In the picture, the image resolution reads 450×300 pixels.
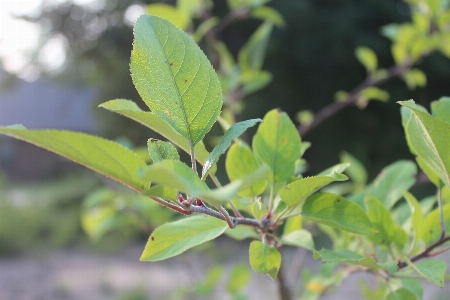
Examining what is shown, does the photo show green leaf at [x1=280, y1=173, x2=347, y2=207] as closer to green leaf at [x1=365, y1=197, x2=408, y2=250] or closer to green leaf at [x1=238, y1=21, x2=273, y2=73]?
green leaf at [x1=365, y1=197, x2=408, y2=250]

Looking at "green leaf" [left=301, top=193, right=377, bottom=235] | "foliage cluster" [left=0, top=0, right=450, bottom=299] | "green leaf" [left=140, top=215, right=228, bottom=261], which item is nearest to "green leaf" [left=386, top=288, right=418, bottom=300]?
"foliage cluster" [left=0, top=0, right=450, bottom=299]

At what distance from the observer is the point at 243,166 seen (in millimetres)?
440

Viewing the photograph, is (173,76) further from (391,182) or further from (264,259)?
(391,182)

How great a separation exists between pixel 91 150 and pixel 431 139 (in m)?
0.27

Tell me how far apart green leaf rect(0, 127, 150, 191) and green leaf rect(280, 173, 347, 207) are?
133 millimetres

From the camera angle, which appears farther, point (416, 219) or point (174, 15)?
point (174, 15)

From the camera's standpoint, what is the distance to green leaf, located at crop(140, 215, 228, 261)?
14.1 inches

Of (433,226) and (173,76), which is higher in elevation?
(173,76)

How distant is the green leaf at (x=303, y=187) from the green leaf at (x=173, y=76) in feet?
0.31

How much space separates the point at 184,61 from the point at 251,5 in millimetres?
890

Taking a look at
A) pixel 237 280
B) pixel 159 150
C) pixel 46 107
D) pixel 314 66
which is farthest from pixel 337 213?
pixel 46 107

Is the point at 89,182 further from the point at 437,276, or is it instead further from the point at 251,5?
the point at 437,276

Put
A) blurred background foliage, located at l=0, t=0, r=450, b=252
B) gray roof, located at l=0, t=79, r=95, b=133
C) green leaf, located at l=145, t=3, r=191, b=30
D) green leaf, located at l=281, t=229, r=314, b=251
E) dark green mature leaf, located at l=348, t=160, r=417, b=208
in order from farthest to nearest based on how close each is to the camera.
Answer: gray roof, located at l=0, t=79, r=95, b=133 → blurred background foliage, located at l=0, t=0, r=450, b=252 → green leaf, located at l=145, t=3, r=191, b=30 → dark green mature leaf, located at l=348, t=160, r=417, b=208 → green leaf, located at l=281, t=229, r=314, b=251

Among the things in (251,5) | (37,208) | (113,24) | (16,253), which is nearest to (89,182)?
(37,208)
